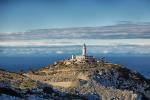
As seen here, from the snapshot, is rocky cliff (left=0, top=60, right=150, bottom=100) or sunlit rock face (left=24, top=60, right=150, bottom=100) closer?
rocky cliff (left=0, top=60, right=150, bottom=100)

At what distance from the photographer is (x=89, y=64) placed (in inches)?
4779

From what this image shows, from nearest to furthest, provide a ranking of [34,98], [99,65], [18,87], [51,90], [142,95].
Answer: [34,98], [18,87], [51,90], [142,95], [99,65]

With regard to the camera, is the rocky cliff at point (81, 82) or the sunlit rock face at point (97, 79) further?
the sunlit rock face at point (97, 79)

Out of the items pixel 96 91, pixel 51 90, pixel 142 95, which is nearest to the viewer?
pixel 51 90

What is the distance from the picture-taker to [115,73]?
4500 inches

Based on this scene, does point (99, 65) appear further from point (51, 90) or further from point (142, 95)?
point (51, 90)

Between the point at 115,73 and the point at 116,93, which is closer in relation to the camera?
the point at 116,93

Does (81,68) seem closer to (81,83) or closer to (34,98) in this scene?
(81,83)

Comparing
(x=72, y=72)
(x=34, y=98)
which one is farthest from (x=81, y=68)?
(x=34, y=98)

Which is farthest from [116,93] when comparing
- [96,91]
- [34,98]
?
[34,98]

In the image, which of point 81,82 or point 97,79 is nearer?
point 81,82

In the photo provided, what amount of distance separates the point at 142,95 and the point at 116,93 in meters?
10.2

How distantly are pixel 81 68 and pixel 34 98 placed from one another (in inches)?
2049

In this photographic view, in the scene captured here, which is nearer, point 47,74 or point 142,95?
point 142,95
